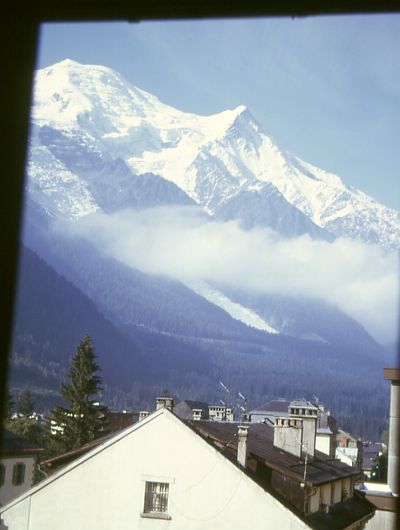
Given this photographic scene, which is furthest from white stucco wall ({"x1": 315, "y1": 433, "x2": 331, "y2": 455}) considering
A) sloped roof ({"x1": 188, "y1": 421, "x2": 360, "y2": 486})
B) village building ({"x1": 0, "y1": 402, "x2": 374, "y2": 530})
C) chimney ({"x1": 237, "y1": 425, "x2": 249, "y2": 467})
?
chimney ({"x1": 237, "y1": 425, "x2": 249, "y2": 467})

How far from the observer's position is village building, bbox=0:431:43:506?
28.6 m

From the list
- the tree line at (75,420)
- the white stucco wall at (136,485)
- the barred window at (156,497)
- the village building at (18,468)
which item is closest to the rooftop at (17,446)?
the village building at (18,468)

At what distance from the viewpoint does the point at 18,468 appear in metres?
29.8

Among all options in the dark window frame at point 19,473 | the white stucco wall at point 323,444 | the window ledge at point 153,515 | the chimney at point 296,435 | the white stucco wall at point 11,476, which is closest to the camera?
the window ledge at point 153,515

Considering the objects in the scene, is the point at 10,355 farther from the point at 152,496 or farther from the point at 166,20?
the point at 152,496

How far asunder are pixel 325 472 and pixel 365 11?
18.8 meters

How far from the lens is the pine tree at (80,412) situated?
1713 inches

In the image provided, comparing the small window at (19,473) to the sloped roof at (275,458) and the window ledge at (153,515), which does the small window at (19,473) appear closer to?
the sloped roof at (275,458)

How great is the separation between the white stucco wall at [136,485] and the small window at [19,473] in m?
14.2

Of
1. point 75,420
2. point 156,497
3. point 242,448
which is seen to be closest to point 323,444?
point 242,448

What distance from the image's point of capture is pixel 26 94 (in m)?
1.71

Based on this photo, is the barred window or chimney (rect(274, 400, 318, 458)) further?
chimney (rect(274, 400, 318, 458))

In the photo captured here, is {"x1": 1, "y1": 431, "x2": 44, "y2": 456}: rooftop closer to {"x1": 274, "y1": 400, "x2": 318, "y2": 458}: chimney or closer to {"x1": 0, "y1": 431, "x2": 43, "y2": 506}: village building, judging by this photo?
{"x1": 0, "y1": 431, "x2": 43, "y2": 506}: village building

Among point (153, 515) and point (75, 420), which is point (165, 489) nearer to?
point (153, 515)
